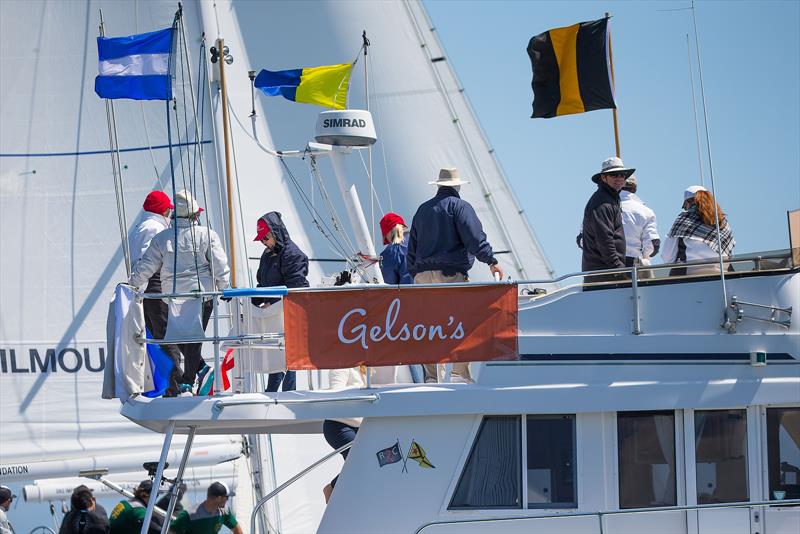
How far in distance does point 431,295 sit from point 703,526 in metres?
2.52

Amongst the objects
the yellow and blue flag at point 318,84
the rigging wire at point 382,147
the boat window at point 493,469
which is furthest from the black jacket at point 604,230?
the rigging wire at point 382,147

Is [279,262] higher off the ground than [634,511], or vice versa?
[279,262]

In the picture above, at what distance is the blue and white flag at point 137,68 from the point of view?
13.1 meters

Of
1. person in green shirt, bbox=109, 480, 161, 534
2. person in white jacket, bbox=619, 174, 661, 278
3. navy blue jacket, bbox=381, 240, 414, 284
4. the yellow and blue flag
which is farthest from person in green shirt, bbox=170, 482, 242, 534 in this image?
the yellow and blue flag

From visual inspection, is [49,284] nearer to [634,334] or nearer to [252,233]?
[252,233]

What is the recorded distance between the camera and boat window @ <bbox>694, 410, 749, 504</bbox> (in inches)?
419

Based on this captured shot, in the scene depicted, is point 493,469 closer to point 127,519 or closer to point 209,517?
point 209,517

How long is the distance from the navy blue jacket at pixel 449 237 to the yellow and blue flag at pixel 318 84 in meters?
4.47

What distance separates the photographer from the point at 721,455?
10.7 m

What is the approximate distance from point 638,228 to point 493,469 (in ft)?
9.37

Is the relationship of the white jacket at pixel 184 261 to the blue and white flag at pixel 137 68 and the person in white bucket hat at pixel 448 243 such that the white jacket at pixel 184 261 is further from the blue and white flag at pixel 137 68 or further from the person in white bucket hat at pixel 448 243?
the person in white bucket hat at pixel 448 243

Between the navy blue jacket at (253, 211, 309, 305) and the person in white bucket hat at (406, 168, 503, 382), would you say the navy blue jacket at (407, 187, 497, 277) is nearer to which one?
the person in white bucket hat at (406, 168, 503, 382)

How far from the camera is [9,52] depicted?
1736 centimetres

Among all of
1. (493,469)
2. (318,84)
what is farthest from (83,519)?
(318,84)
